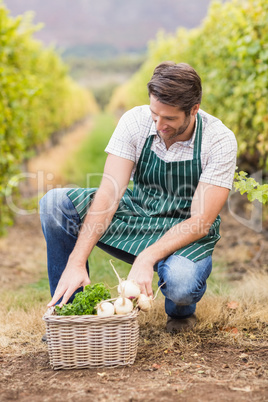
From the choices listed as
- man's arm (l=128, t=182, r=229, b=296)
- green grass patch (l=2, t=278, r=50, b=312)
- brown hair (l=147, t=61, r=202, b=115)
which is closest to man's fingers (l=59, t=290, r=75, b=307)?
man's arm (l=128, t=182, r=229, b=296)

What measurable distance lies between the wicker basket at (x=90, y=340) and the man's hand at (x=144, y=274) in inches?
5.8

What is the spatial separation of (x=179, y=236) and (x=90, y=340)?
661mm

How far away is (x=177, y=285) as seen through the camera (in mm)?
2314

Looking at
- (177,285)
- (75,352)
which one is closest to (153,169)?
(177,285)

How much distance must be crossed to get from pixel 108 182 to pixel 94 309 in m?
→ 0.68

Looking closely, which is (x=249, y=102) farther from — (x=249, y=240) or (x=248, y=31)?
(x=249, y=240)

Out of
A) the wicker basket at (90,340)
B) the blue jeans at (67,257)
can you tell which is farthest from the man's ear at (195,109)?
the wicker basket at (90,340)

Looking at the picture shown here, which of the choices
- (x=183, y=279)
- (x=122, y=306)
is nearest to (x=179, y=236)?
(x=183, y=279)

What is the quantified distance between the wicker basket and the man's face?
3.03 feet

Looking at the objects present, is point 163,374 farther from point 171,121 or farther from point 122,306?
point 171,121

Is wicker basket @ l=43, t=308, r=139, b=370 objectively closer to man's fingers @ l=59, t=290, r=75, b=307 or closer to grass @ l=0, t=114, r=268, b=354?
man's fingers @ l=59, t=290, r=75, b=307

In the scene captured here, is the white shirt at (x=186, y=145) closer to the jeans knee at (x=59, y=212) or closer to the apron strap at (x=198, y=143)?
the apron strap at (x=198, y=143)

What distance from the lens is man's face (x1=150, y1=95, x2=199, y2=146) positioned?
7.63 feet

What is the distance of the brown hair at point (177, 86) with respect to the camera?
2.29m
